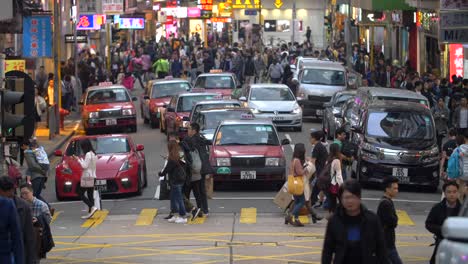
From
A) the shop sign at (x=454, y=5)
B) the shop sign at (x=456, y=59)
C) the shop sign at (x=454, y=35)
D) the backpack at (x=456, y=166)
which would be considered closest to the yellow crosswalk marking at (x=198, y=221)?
the backpack at (x=456, y=166)

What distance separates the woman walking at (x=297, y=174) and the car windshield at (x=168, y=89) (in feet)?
67.1

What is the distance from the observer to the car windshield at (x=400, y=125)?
2534 centimetres

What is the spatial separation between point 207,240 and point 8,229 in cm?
763

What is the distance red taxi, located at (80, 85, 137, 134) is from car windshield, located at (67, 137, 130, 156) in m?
11.9

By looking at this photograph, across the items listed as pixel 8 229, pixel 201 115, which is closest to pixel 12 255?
pixel 8 229

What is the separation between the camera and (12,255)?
11.2 metres

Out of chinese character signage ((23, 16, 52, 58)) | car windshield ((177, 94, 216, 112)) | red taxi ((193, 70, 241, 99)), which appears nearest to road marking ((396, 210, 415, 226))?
car windshield ((177, 94, 216, 112))

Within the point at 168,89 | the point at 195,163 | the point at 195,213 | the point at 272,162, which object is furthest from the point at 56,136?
the point at 195,163

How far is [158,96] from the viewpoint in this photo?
40.0 metres

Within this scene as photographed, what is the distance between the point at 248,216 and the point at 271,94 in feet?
55.0

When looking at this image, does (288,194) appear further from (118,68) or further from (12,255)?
(118,68)

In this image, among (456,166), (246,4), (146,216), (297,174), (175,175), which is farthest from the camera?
(246,4)

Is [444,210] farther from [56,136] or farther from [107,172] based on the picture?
[56,136]

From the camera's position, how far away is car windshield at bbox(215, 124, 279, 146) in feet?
82.1
